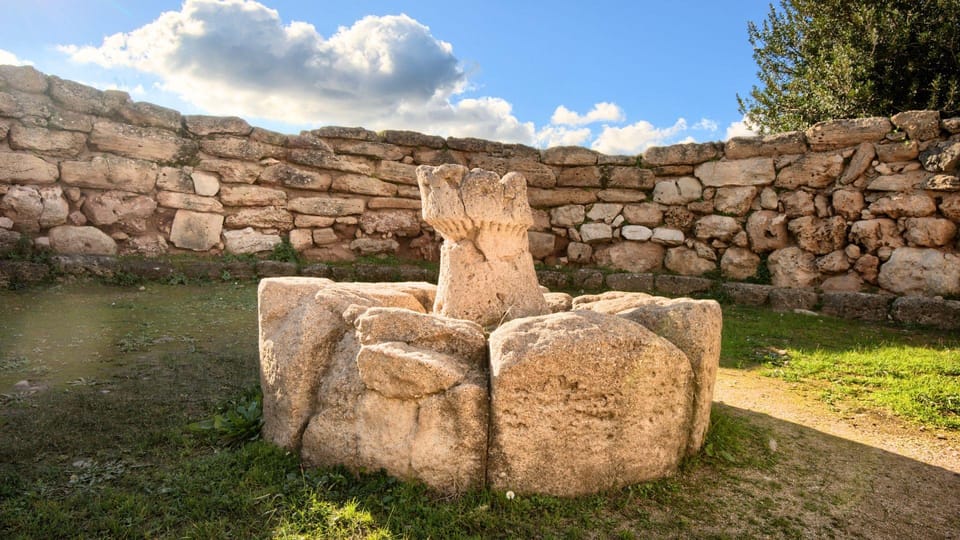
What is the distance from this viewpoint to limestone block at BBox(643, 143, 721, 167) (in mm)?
9531

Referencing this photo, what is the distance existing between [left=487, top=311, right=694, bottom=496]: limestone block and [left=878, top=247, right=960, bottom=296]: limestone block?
21.2 feet

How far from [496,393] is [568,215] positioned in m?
7.86

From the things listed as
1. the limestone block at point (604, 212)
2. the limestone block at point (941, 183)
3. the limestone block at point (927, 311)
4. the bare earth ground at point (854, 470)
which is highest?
the limestone block at point (941, 183)

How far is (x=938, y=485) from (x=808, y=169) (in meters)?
6.41

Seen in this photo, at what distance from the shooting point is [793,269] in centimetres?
862

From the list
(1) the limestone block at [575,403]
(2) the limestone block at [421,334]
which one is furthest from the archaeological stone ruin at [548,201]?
(1) the limestone block at [575,403]

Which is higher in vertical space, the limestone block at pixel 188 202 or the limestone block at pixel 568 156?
the limestone block at pixel 568 156

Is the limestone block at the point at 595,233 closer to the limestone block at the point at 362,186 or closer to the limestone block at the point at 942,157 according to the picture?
the limestone block at the point at 362,186

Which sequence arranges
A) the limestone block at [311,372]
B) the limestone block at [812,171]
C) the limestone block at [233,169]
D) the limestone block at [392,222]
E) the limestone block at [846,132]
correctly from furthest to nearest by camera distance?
1. the limestone block at [392,222]
2. the limestone block at [233,169]
3. the limestone block at [812,171]
4. the limestone block at [846,132]
5. the limestone block at [311,372]

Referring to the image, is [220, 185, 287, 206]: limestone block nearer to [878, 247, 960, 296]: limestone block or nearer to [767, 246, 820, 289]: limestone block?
[767, 246, 820, 289]: limestone block

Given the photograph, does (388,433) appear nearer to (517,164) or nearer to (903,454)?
(903,454)

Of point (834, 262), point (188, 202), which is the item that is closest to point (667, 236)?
point (834, 262)

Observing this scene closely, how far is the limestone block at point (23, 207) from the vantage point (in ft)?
24.5

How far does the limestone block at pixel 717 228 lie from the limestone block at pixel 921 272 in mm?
2073
